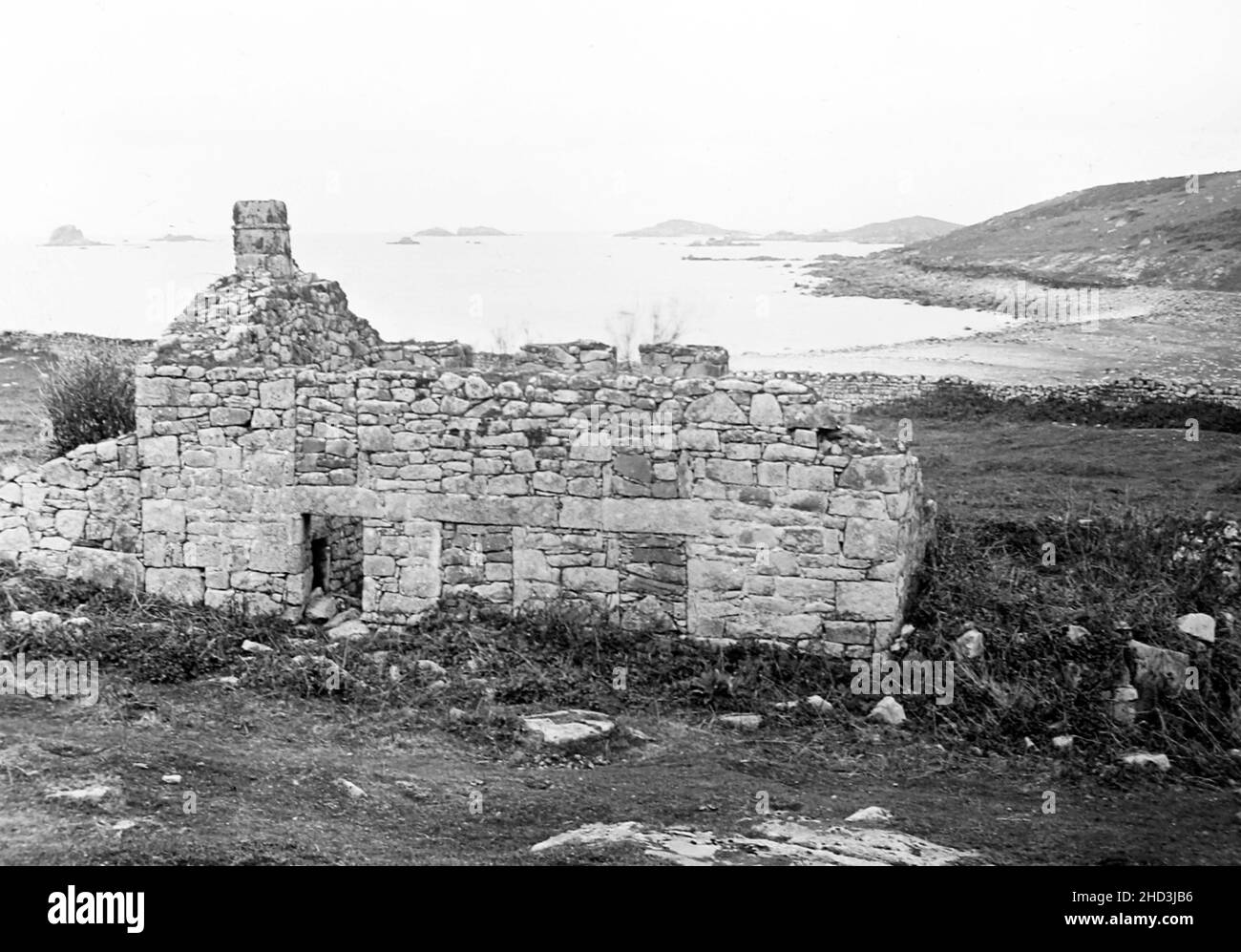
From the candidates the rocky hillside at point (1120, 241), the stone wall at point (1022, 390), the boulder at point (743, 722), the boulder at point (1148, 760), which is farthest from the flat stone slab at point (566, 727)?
the rocky hillside at point (1120, 241)

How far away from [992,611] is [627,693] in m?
3.36

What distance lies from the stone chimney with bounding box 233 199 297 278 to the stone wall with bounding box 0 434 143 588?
7.80 ft

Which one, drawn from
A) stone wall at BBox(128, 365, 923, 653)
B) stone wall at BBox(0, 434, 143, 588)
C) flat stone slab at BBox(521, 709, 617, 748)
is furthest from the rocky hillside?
stone wall at BBox(0, 434, 143, 588)

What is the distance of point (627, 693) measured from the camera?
31.3ft

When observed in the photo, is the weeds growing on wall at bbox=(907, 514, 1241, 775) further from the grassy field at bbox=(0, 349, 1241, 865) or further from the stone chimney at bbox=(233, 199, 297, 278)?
the stone chimney at bbox=(233, 199, 297, 278)

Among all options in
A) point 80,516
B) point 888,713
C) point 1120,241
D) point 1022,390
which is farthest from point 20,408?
point 1120,241

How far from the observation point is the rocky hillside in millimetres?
43188

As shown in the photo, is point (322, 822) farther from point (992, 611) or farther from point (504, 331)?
point (504, 331)

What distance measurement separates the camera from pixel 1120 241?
2243 inches

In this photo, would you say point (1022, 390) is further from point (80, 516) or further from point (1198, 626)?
point (80, 516)

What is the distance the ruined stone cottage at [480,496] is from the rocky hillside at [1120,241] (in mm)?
24077

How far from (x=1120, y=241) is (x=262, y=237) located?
53477 mm

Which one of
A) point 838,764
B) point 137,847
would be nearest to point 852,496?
point 838,764

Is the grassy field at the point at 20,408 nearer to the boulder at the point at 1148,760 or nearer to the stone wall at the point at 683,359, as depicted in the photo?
the stone wall at the point at 683,359
